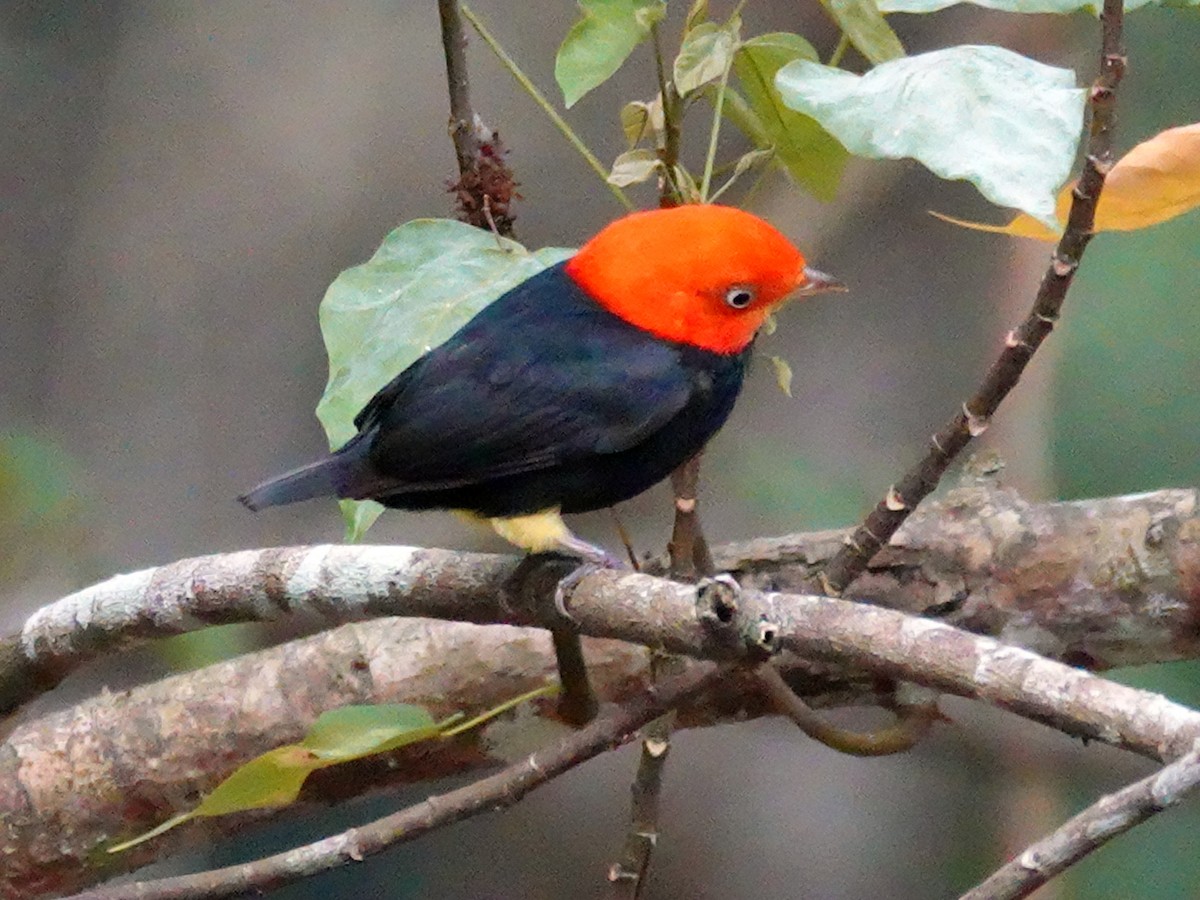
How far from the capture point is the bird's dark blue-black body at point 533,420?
1.53m

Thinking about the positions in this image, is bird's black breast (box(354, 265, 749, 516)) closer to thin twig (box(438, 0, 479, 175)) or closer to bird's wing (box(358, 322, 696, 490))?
bird's wing (box(358, 322, 696, 490))

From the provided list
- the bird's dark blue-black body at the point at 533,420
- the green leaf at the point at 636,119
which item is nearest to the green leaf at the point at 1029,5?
the green leaf at the point at 636,119

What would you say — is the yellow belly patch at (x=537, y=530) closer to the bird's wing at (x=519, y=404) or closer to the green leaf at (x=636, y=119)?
the bird's wing at (x=519, y=404)

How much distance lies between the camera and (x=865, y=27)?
4.65 feet

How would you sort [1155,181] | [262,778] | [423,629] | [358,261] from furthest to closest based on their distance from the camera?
[358,261] < [423,629] < [262,778] < [1155,181]

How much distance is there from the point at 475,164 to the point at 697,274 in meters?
0.36

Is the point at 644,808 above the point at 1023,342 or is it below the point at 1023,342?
below

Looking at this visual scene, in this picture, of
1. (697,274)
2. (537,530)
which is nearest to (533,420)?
(537,530)

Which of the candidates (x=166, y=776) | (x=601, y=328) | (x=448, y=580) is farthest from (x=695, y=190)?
(x=166, y=776)

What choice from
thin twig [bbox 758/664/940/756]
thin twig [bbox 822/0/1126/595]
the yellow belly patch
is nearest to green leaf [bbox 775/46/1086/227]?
thin twig [bbox 822/0/1126/595]

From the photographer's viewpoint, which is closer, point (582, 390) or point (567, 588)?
point (567, 588)

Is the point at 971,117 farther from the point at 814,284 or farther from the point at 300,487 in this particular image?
the point at 300,487

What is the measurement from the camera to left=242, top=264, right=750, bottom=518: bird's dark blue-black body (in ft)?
5.01

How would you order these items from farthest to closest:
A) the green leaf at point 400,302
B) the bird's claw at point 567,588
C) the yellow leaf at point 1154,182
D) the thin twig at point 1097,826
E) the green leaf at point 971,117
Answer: the green leaf at point 400,302
the bird's claw at point 567,588
the yellow leaf at point 1154,182
the green leaf at point 971,117
the thin twig at point 1097,826
